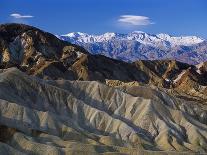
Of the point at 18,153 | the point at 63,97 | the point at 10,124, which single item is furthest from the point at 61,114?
the point at 18,153

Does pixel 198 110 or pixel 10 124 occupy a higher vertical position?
pixel 10 124

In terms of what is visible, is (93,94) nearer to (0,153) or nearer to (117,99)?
(117,99)

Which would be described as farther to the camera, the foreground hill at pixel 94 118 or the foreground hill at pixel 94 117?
the foreground hill at pixel 94 117

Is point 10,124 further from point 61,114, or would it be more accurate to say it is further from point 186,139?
point 186,139

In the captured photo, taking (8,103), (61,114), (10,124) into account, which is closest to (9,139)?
(10,124)

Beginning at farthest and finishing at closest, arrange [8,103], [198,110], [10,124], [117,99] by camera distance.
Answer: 1. [198,110]
2. [117,99]
3. [8,103]
4. [10,124]

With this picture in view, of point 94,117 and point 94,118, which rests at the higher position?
point 94,117

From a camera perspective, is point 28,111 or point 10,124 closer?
point 10,124

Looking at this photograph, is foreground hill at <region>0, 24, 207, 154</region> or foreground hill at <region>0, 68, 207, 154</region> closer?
foreground hill at <region>0, 24, 207, 154</region>

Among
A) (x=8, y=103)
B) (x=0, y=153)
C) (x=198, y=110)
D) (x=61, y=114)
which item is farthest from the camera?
(x=198, y=110)

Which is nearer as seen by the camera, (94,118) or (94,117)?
(94,118)
